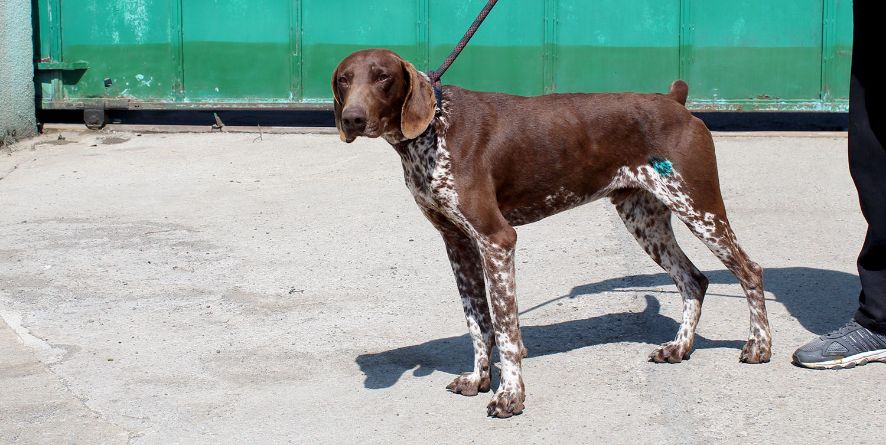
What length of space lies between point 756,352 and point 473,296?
1342mm

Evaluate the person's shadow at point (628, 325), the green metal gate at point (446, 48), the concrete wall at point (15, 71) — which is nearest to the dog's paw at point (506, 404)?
the person's shadow at point (628, 325)

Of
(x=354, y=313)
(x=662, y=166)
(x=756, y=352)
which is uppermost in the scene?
(x=662, y=166)

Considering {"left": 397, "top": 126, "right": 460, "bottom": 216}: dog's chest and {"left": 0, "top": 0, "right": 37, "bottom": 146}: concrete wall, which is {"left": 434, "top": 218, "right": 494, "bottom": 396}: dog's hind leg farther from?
{"left": 0, "top": 0, "right": 37, "bottom": 146}: concrete wall

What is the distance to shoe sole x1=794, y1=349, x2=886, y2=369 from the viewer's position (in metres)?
5.51

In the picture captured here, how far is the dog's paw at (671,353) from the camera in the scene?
5703 mm

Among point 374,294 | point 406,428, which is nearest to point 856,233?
point 374,294

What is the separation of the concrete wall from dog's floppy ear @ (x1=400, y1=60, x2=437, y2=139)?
7541 mm

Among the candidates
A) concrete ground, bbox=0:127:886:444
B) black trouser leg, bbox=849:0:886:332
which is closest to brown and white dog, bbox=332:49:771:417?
concrete ground, bbox=0:127:886:444

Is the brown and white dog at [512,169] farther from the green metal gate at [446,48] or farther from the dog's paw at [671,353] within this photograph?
the green metal gate at [446,48]

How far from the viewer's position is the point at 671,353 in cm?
571

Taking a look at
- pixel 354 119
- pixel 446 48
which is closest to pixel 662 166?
pixel 354 119

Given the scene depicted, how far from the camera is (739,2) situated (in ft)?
37.1

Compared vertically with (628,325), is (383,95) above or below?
above

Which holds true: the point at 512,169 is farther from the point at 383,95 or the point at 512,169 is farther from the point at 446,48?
the point at 446,48
